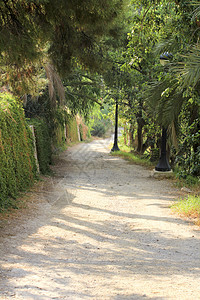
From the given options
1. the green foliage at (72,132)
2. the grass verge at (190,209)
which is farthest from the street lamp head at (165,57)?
the green foliage at (72,132)

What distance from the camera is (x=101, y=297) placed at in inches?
147

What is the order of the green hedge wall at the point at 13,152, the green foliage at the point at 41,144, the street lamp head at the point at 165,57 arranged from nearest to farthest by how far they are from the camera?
the green hedge wall at the point at 13,152 < the street lamp head at the point at 165,57 < the green foliage at the point at 41,144

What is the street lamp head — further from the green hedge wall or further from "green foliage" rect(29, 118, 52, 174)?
"green foliage" rect(29, 118, 52, 174)

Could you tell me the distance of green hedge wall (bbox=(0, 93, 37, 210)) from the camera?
304 inches

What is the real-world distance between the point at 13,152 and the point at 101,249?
3922 millimetres

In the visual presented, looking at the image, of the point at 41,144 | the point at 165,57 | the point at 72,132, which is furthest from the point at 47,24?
the point at 72,132

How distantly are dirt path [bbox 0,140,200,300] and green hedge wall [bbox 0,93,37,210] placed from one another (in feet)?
1.99

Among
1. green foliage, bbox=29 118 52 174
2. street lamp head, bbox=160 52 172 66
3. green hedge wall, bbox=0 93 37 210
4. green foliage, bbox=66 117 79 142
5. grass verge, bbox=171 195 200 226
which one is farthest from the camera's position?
green foliage, bbox=66 117 79 142

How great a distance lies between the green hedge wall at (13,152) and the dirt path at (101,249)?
0.61 metres

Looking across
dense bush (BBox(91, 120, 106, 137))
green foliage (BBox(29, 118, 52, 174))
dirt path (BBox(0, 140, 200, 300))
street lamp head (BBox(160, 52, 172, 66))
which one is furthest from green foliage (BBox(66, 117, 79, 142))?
dirt path (BBox(0, 140, 200, 300))

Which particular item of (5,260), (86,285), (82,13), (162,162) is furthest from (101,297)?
(162,162)

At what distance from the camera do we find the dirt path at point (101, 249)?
3938 millimetres

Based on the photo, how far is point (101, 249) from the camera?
5.58m

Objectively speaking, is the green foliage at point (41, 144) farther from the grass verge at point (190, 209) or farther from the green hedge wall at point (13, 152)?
the grass verge at point (190, 209)
